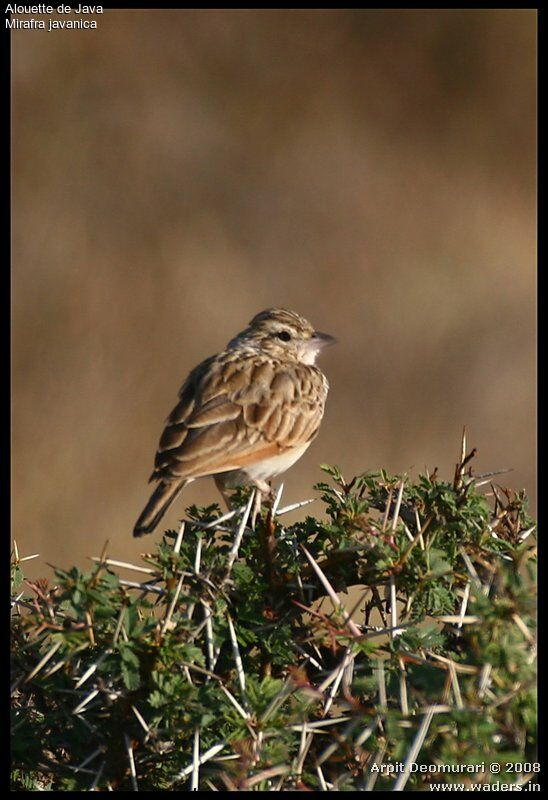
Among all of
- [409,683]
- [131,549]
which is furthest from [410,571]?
[131,549]

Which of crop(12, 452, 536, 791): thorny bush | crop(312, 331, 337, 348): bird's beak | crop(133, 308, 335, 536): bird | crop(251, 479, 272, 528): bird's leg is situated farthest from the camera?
crop(312, 331, 337, 348): bird's beak

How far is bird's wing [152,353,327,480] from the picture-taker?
A: 15.2ft

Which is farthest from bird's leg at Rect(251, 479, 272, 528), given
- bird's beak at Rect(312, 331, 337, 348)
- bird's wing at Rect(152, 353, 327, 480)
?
bird's beak at Rect(312, 331, 337, 348)

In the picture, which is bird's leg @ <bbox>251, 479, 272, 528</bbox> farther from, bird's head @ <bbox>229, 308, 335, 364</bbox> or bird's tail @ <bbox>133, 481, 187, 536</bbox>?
bird's head @ <bbox>229, 308, 335, 364</bbox>

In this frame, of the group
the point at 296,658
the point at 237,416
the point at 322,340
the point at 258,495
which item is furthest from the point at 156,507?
the point at 322,340

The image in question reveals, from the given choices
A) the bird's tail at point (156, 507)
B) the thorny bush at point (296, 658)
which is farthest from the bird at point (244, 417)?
the thorny bush at point (296, 658)

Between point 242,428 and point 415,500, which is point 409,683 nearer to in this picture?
point 415,500

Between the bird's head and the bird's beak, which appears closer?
the bird's head

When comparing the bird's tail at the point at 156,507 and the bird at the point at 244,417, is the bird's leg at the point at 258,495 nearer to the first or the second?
the bird at the point at 244,417

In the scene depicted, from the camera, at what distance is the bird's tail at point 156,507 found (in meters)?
4.39

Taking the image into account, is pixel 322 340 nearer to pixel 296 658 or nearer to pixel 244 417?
pixel 244 417

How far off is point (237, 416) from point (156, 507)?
2.28 ft

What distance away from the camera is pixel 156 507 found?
176 inches

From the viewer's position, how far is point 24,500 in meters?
8.05
